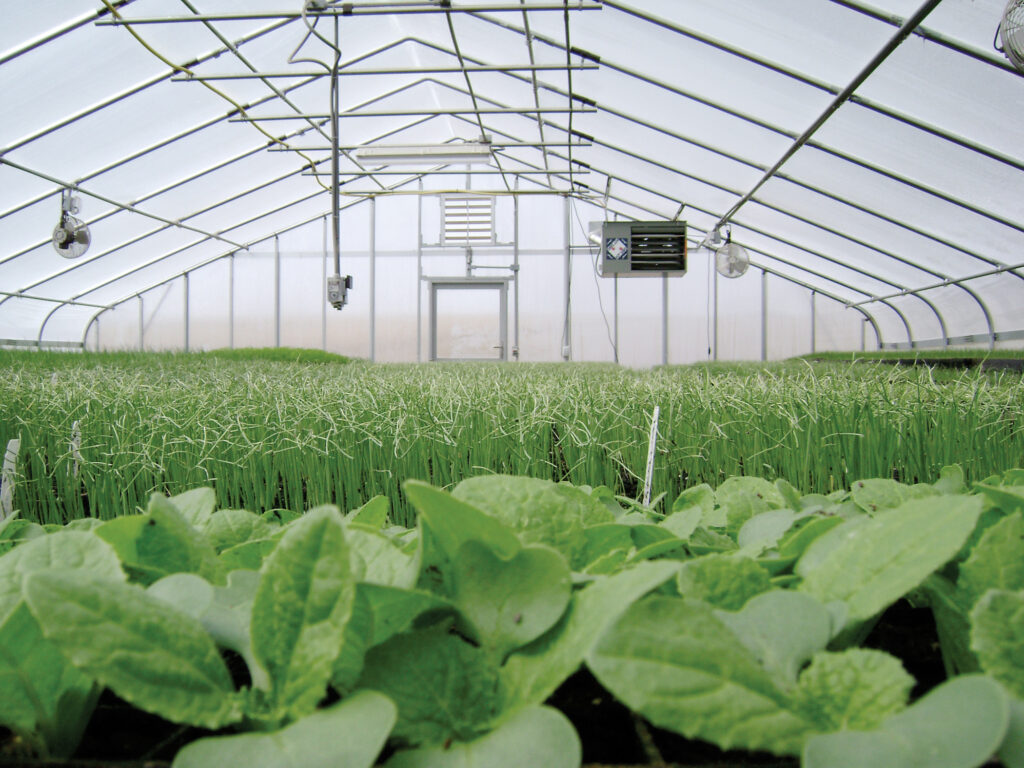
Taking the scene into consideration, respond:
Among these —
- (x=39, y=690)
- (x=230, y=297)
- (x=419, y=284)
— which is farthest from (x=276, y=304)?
(x=39, y=690)

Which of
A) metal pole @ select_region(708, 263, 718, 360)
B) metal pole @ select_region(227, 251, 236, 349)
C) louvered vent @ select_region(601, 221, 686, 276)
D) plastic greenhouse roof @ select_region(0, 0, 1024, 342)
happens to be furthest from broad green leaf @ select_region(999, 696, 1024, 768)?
metal pole @ select_region(227, 251, 236, 349)

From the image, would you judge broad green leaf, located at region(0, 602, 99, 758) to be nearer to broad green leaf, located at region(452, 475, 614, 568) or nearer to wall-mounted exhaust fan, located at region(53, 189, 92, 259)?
broad green leaf, located at region(452, 475, 614, 568)

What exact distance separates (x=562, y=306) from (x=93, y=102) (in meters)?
6.97

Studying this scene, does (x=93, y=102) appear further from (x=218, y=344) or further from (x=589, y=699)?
(x=589, y=699)

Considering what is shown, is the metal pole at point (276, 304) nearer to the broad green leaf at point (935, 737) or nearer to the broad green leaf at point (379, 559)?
the broad green leaf at point (379, 559)

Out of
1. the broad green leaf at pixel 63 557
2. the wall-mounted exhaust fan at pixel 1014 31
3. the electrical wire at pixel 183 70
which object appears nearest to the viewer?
the broad green leaf at pixel 63 557

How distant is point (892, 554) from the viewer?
287mm

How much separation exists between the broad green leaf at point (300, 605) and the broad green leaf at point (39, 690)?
0.26 feet

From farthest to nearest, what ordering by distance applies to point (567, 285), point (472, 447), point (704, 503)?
point (567, 285)
point (472, 447)
point (704, 503)

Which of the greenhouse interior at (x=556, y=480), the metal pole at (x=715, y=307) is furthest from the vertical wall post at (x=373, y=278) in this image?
the metal pole at (x=715, y=307)

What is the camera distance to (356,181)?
34.9ft

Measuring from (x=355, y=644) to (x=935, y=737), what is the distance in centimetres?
20

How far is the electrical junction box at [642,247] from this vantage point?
7234 millimetres

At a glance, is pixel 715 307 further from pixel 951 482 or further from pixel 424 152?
pixel 951 482
